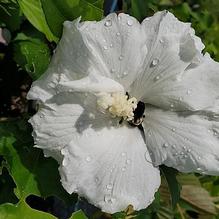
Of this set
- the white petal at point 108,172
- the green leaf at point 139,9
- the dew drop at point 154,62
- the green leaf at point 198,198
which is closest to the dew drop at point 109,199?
the white petal at point 108,172

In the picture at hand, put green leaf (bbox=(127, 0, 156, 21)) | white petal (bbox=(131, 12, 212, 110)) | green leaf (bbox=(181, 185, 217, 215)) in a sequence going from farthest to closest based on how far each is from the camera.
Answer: green leaf (bbox=(181, 185, 217, 215)) → green leaf (bbox=(127, 0, 156, 21)) → white petal (bbox=(131, 12, 212, 110))

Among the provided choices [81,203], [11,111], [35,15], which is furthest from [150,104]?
[11,111]

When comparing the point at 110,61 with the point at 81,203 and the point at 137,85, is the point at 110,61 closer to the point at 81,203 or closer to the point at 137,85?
the point at 137,85

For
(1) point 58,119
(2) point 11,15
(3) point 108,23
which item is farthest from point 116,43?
(2) point 11,15

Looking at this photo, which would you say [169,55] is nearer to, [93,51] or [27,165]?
[93,51]

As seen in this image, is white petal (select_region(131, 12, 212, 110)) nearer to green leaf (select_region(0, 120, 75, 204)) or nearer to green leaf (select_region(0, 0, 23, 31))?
green leaf (select_region(0, 120, 75, 204))

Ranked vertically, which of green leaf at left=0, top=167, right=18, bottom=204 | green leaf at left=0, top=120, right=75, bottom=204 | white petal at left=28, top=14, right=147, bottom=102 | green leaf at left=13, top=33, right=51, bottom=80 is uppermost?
white petal at left=28, top=14, right=147, bottom=102

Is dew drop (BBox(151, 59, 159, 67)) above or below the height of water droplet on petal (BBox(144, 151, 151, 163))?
above

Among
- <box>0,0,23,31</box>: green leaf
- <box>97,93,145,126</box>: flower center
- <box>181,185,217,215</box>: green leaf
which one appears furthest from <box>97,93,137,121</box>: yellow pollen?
<box>181,185,217,215</box>: green leaf
